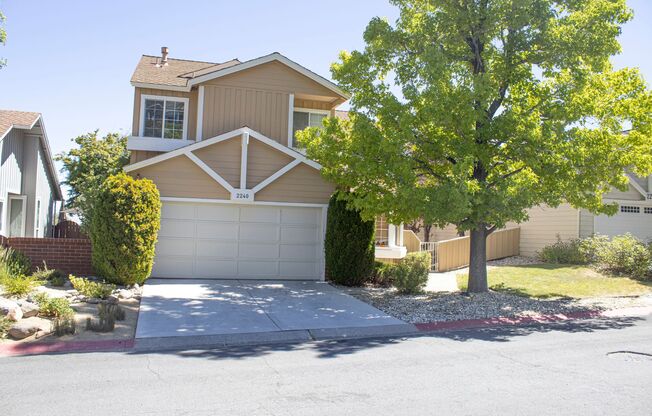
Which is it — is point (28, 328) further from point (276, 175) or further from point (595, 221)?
point (595, 221)

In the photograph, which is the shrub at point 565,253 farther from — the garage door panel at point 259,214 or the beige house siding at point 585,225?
the garage door panel at point 259,214

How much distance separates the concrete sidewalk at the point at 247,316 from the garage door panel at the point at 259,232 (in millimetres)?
1910

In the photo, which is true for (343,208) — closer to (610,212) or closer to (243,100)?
(243,100)

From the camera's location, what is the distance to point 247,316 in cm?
1099

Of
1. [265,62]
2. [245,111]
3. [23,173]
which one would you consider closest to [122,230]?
[245,111]

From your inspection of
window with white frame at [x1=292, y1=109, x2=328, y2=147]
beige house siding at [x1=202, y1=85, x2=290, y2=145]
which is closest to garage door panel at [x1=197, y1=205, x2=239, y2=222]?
beige house siding at [x1=202, y1=85, x2=290, y2=145]

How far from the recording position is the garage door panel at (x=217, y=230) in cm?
1591

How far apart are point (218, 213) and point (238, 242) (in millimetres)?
1050

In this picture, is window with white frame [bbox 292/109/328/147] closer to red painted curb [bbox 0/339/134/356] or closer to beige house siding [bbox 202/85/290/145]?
beige house siding [bbox 202/85/290/145]

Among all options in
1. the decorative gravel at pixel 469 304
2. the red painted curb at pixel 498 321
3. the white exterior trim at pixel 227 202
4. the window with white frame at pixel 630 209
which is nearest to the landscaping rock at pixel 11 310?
the white exterior trim at pixel 227 202

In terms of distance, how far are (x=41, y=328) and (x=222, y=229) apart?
732cm

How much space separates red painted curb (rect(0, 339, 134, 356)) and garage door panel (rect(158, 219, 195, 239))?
6.94m

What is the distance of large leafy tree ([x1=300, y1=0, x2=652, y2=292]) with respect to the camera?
40.1 ft

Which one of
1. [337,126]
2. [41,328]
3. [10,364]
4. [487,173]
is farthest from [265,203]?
[10,364]
